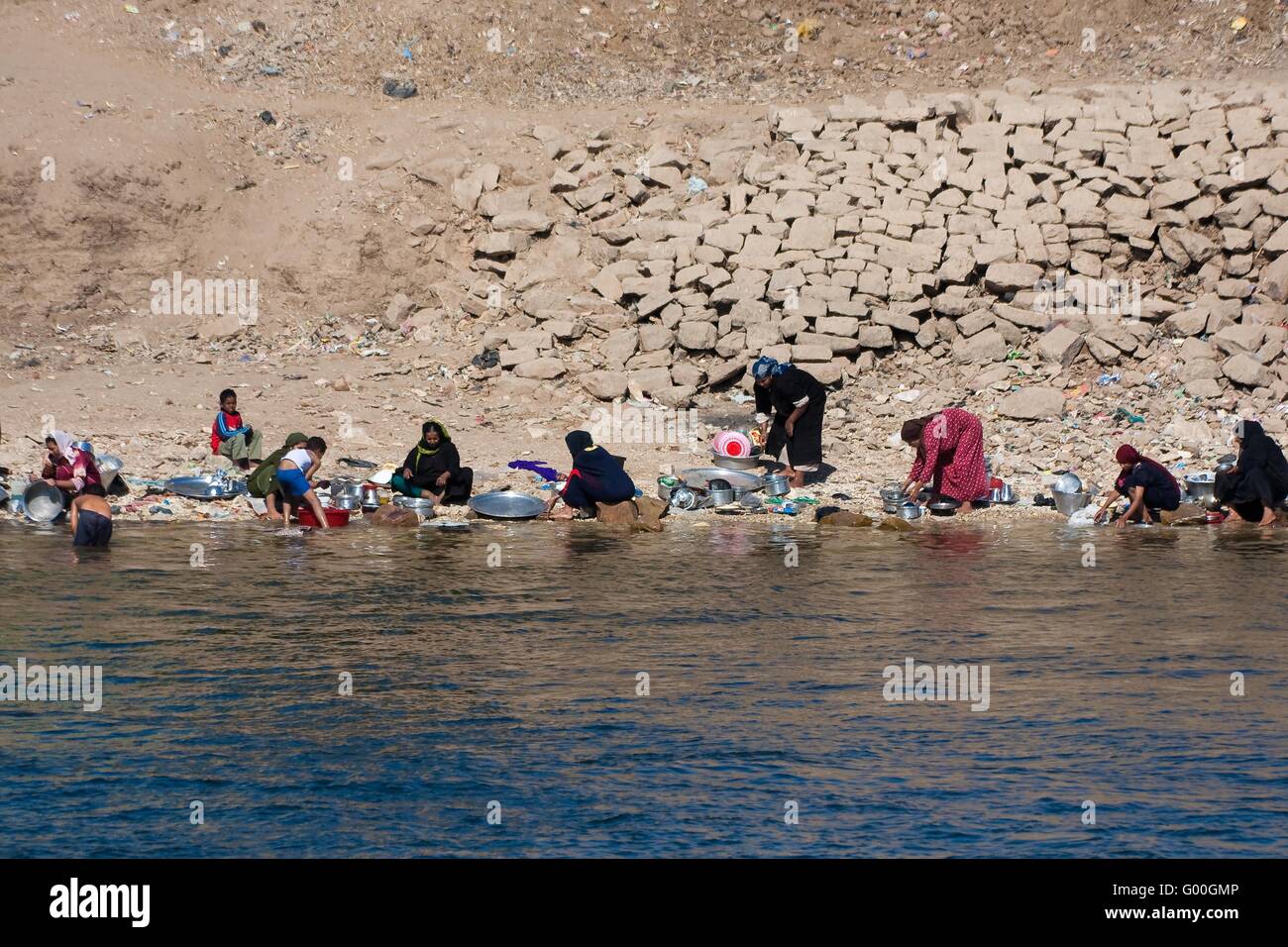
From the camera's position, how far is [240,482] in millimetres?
11562

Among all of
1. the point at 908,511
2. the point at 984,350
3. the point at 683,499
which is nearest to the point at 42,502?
the point at 683,499

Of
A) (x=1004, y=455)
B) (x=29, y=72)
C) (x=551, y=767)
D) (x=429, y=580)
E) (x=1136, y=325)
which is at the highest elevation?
(x=29, y=72)

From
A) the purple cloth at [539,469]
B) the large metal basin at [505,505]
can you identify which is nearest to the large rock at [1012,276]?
the purple cloth at [539,469]

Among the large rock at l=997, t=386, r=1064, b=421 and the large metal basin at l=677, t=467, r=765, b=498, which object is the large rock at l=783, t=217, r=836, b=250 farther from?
the large metal basin at l=677, t=467, r=765, b=498

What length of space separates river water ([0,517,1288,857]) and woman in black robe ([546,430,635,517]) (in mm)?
802

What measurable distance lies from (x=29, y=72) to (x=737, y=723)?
15039 mm

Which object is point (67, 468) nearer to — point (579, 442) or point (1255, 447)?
point (579, 442)

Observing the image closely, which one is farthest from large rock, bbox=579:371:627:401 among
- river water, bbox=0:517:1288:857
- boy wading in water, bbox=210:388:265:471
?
river water, bbox=0:517:1288:857

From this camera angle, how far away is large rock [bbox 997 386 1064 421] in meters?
13.0

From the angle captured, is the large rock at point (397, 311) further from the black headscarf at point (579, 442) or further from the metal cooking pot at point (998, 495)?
the metal cooking pot at point (998, 495)

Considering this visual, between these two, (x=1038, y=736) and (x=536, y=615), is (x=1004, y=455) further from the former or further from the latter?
(x=1038, y=736)

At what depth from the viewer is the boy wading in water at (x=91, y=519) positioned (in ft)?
32.1

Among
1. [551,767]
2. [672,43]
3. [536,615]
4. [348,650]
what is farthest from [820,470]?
[672,43]

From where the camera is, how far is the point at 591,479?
11.0 meters
